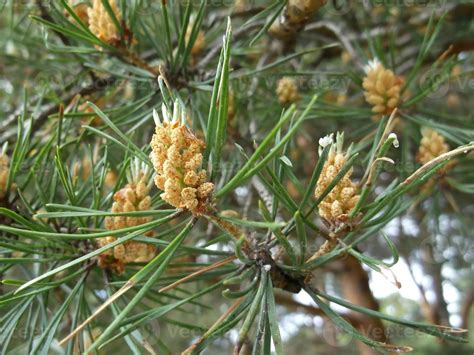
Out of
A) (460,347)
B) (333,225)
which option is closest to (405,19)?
(333,225)

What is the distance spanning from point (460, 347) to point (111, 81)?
1477mm

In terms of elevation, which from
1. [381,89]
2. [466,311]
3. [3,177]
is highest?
[381,89]

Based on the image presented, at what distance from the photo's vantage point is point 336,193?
1.46 feet

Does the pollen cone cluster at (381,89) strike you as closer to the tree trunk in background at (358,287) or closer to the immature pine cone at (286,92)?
the immature pine cone at (286,92)

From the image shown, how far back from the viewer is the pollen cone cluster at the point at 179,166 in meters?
0.38

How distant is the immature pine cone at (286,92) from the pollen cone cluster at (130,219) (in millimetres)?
350

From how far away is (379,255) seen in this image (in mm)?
1637

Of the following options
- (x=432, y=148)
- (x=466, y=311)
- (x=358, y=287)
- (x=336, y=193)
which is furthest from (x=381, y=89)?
(x=466, y=311)

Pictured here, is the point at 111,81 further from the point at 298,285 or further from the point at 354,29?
the point at 354,29

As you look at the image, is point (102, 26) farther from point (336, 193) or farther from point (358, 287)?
point (358, 287)

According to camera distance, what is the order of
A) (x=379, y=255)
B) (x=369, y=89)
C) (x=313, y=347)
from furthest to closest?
(x=313, y=347)
(x=379, y=255)
(x=369, y=89)

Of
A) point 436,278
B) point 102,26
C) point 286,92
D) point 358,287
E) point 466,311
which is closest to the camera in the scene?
point 102,26

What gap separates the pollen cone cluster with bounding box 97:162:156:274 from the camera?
50 cm

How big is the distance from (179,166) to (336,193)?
14 cm
